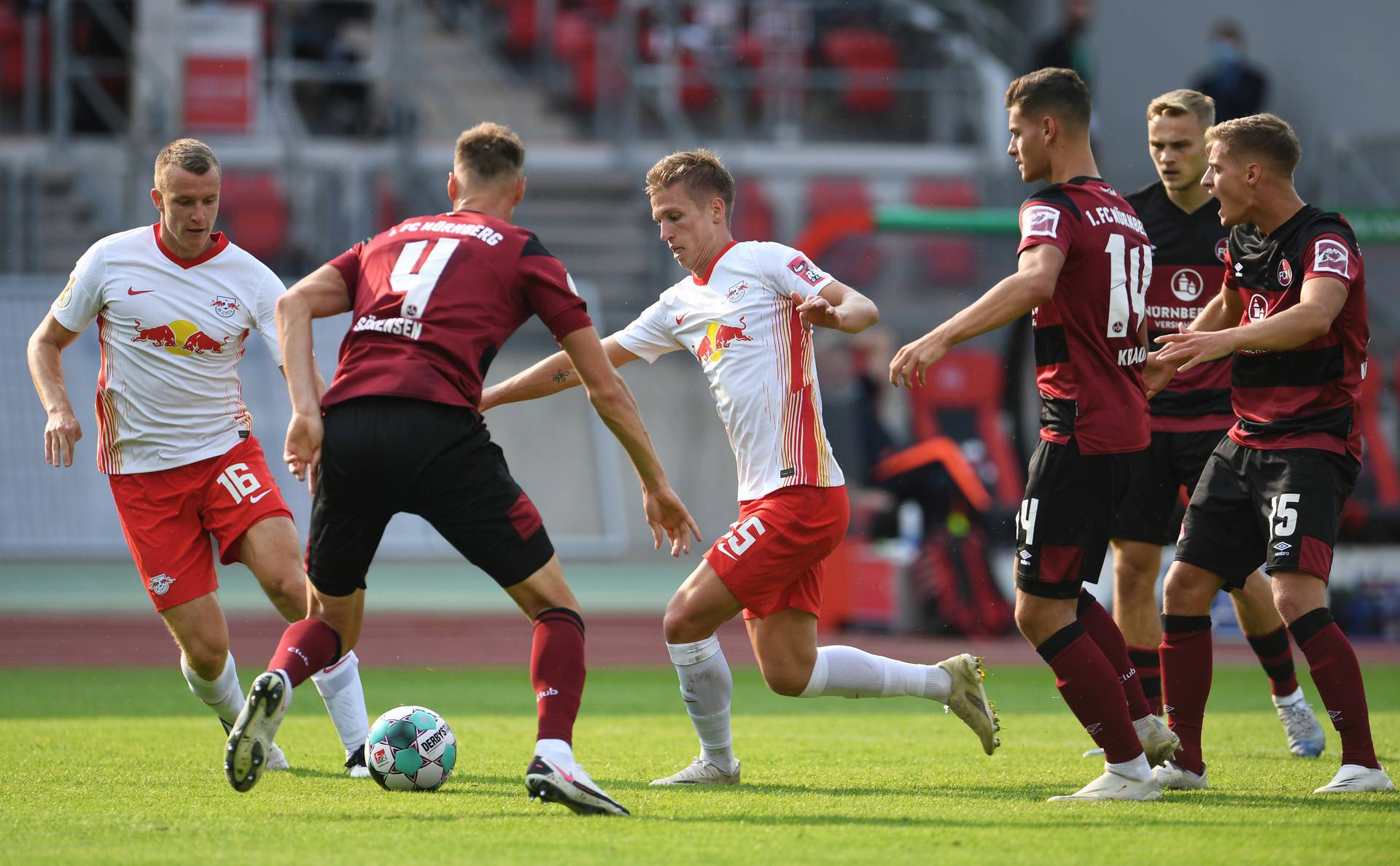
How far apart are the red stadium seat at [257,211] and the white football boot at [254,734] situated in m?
11.6

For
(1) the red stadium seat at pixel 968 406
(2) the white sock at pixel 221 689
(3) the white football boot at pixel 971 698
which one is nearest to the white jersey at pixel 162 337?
(2) the white sock at pixel 221 689

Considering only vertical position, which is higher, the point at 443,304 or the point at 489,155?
the point at 489,155

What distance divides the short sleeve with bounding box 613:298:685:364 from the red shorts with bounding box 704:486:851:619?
0.73 metres

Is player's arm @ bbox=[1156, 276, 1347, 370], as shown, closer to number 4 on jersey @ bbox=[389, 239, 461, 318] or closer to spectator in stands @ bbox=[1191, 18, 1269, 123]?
number 4 on jersey @ bbox=[389, 239, 461, 318]

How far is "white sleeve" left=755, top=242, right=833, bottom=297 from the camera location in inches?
215

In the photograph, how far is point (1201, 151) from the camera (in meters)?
6.57

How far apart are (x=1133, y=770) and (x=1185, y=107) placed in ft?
9.09

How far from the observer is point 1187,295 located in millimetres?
6633

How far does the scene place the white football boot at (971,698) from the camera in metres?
5.91

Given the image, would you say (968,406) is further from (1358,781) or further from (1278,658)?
(1358,781)

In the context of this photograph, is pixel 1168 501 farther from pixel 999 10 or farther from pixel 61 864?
pixel 999 10

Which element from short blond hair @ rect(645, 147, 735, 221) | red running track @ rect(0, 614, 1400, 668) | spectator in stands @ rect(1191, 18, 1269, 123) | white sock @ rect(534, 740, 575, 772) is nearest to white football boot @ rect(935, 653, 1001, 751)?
white sock @ rect(534, 740, 575, 772)

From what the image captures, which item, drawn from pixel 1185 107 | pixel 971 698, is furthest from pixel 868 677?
pixel 1185 107

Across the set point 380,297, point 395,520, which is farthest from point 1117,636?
point 395,520
